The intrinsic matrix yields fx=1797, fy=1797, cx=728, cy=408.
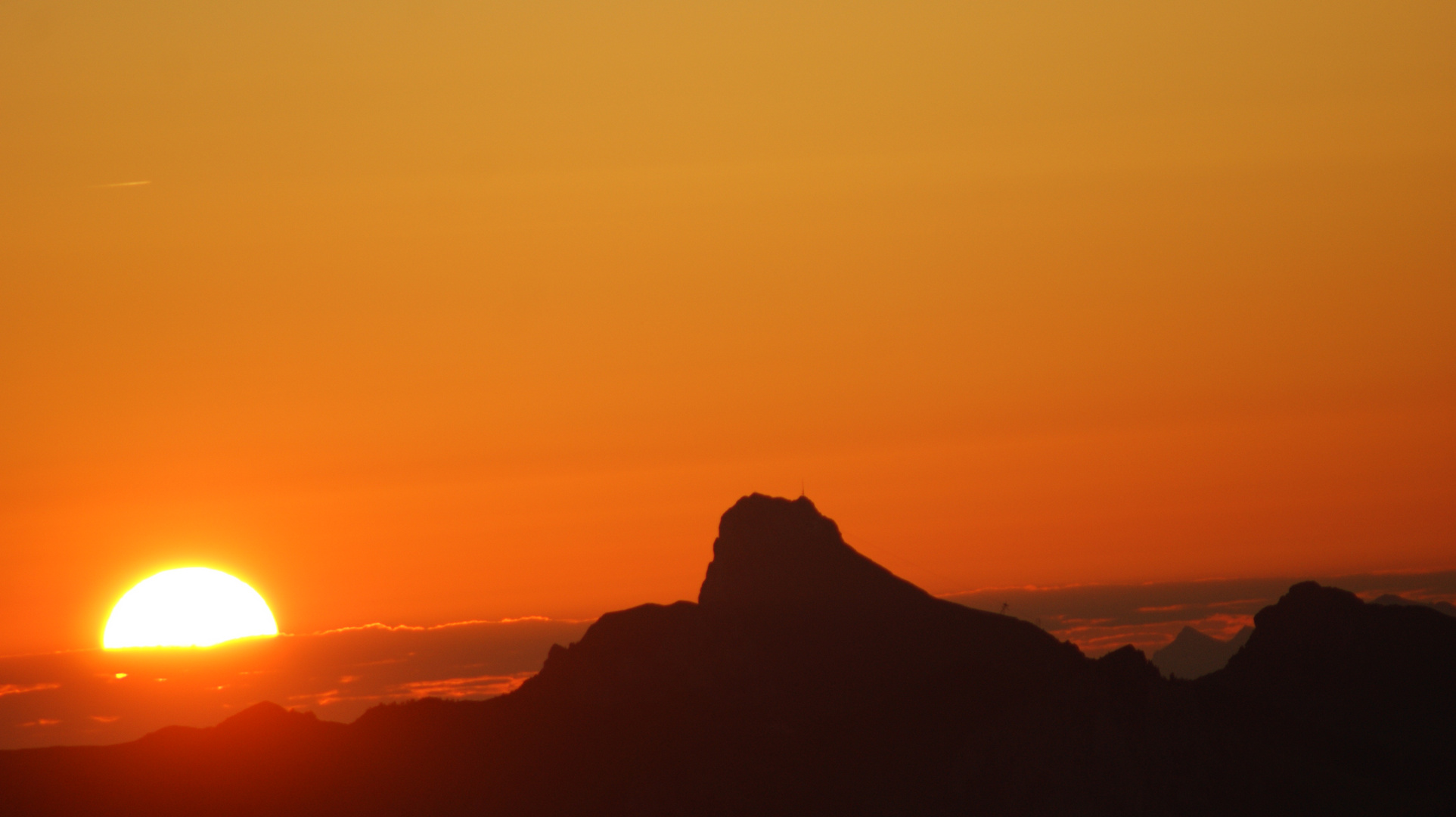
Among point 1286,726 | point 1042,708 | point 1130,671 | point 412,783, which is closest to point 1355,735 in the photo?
point 1286,726

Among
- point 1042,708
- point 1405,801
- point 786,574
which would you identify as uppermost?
point 786,574

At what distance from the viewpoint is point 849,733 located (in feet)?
591

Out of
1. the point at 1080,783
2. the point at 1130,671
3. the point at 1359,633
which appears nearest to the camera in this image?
the point at 1080,783

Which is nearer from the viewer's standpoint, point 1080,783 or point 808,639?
point 1080,783

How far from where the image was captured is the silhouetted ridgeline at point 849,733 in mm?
170875

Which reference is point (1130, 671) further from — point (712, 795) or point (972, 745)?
point (712, 795)

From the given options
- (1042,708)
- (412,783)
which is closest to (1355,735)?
(1042,708)

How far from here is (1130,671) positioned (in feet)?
600

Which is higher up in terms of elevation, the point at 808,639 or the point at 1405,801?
the point at 808,639

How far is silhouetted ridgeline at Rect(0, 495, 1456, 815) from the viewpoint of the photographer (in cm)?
17088

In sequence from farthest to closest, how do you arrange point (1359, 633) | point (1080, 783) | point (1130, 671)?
1. point (1359, 633)
2. point (1130, 671)
3. point (1080, 783)

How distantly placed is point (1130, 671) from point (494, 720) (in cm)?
6476

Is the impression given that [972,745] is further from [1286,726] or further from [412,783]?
[412,783]

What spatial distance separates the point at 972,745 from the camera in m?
175
